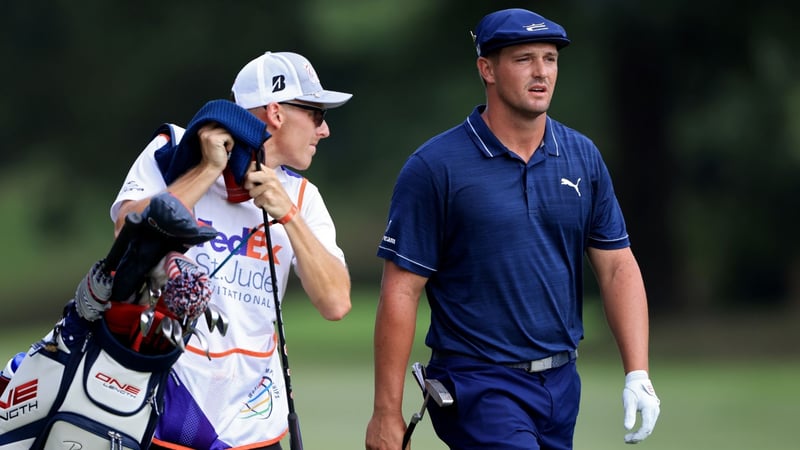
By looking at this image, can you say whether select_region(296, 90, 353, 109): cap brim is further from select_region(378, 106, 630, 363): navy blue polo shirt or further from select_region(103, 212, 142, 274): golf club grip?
select_region(103, 212, 142, 274): golf club grip

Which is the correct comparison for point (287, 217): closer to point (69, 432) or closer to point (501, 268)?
point (501, 268)

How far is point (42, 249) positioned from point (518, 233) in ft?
114

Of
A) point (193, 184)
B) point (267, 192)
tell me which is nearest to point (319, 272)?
point (267, 192)

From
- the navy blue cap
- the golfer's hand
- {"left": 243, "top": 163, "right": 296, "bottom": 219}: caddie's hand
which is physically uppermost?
the navy blue cap

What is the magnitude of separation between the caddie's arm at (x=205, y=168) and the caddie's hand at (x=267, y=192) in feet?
0.42

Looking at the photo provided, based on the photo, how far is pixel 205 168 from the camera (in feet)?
15.9

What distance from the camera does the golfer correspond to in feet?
18.2

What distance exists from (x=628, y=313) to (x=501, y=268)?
1.99 feet

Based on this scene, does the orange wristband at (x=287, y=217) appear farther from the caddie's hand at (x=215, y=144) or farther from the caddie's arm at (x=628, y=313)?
the caddie's arm at (x=628, y=313)

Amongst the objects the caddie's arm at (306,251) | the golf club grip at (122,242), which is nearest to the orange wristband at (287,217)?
the caddie's arm at (306,251)

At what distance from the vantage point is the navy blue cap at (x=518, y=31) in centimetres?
566

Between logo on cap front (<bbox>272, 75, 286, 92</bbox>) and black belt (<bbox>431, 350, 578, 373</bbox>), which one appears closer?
logo on cap front (<bbox>272, 75, 286, 92</bbox>)

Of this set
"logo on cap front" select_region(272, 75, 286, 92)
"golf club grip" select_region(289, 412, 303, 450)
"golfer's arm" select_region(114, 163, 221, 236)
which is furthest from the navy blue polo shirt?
"golfer's arm" select_region(114, 163, 221, 236)

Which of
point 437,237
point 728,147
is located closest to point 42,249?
point 728,147
